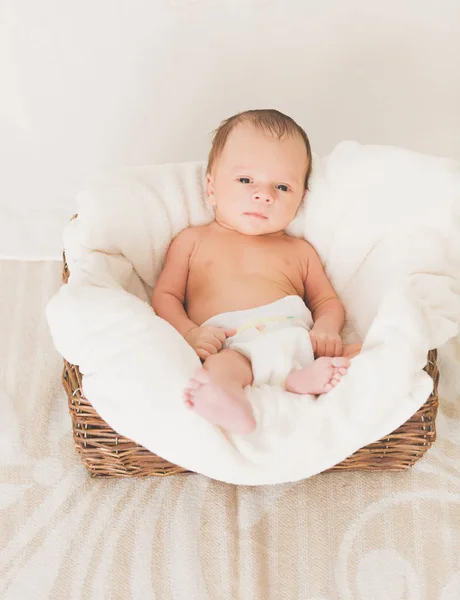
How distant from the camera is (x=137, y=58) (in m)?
1.83

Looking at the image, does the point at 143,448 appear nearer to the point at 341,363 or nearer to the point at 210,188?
the point at 341,363

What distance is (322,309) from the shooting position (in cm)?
151

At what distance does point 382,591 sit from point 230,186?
0.77m

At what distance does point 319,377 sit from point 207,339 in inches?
8.7

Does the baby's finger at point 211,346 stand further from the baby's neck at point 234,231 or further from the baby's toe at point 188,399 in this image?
the baby's neck at point 234,231

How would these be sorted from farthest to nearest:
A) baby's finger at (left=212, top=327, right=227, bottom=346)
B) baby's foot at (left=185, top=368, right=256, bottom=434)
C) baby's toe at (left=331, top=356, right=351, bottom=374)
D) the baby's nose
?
the baby's nose
baby's finger at (left=212, top=327, right=227, bottom=346)
baby's toe at (left=331, top=356, right=351, bottom=374)
baby's foot at (left=185, top=368, right=256, bottom=434)

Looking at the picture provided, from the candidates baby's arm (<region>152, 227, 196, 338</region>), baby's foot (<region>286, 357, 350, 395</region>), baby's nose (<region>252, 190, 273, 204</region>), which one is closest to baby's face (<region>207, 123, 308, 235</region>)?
baby's nose (<region>252, 190, 273, 204</region>)

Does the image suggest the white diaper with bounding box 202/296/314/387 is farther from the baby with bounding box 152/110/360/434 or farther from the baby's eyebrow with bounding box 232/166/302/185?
the baby's eyebrow with bounding box 232/166/302/185

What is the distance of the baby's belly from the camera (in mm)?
1460

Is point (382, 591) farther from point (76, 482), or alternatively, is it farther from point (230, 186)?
point (230, 186)

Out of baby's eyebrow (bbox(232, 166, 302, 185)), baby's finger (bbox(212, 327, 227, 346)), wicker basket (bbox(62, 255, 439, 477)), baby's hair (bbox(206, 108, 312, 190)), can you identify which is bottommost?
wicker basket (bbox(62, 255, 439, 477))

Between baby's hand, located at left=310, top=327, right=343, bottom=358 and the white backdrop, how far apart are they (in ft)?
2.41

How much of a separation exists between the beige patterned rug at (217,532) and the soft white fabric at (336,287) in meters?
0.15

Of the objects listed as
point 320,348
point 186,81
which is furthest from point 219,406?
point 186,81
